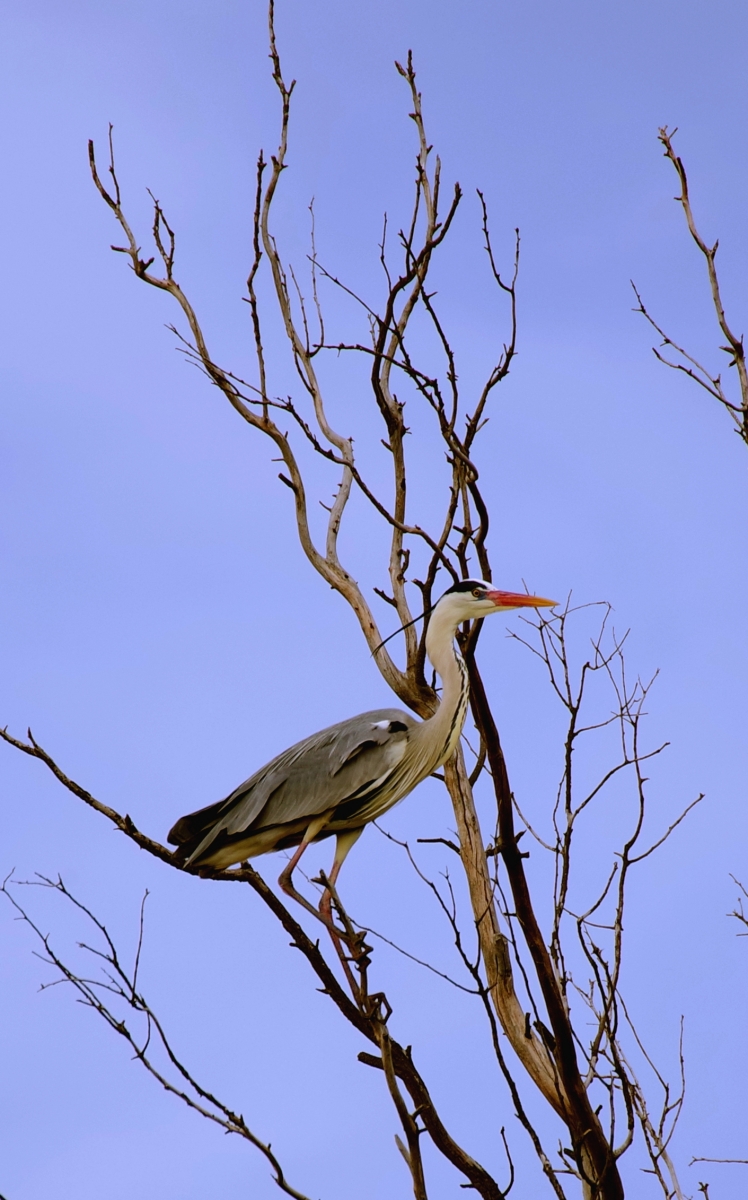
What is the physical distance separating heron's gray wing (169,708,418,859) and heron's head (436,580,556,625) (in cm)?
50

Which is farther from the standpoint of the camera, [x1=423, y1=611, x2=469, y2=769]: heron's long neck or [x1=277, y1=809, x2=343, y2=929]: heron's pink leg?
[x1=423, y1=611, x2=469, y2=769]: heron's long neck

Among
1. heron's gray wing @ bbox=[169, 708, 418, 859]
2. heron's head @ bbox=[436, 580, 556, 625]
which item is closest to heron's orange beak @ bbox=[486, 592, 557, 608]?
heron's head @ bbox=[436, 580, 556, 625]

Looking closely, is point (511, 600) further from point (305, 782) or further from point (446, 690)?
point (305, 782)

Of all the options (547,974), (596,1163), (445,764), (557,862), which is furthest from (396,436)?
(596,1163)

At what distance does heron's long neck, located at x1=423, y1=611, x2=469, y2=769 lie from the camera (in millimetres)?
4684

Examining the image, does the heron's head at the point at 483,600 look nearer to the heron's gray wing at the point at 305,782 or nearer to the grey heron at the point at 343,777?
the grey heron at the point at 343,777

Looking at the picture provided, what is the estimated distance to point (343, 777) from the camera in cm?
457

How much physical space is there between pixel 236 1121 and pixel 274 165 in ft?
13.3

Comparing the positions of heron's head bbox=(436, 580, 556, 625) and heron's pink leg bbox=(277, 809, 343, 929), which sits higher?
heron's head bbox=(436, 580, 556, 625)

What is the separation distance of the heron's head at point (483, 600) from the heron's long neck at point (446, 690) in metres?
0.09

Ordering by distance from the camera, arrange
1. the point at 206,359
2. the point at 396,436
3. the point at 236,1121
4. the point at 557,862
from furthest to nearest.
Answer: the point at 206,359 < the point at 396,436 < the point at 557,862 < the point at 236,1121

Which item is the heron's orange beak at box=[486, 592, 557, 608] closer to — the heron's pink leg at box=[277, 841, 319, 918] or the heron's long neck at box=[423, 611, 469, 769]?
the heron's long neck at box=[423, 611, 469, 769]

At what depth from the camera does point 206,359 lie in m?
5.33

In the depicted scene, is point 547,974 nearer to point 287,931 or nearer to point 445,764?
point 287,931
